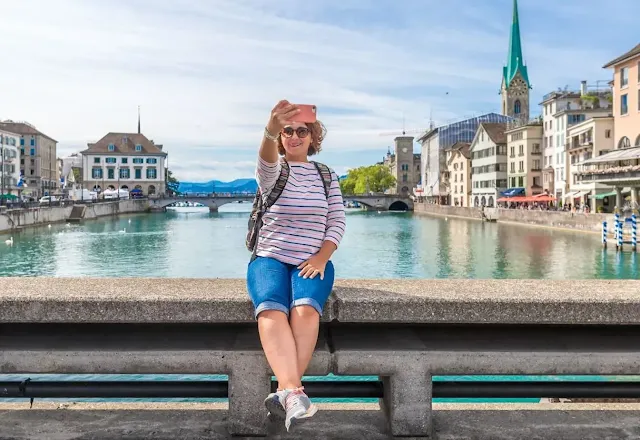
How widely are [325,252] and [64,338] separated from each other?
5.29ft

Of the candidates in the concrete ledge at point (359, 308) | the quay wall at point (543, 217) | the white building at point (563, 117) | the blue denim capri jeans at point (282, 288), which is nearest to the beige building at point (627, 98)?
the quay wall at point (543, 217)

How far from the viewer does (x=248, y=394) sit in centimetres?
410

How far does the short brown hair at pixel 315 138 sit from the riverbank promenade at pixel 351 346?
1.07 meters

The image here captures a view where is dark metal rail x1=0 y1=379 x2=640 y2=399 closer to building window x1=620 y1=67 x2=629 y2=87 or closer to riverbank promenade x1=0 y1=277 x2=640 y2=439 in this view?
riverbank promenade x1=0 y1=277 x2=640 y2=439

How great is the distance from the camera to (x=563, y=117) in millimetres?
94250

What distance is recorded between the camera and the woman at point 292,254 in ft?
12.7

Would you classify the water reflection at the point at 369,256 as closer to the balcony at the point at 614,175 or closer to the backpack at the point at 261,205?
the balcony at the point at 614,175

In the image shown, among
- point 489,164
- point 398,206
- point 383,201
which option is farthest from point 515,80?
point 489,164

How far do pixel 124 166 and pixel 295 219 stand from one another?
6572 inches

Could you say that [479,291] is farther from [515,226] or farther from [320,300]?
[515,226]

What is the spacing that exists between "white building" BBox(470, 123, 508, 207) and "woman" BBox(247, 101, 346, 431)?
111869 millimetres

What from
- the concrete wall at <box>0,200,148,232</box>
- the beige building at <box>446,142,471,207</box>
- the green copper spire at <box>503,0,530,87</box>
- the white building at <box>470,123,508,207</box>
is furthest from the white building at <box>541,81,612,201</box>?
the green copper spire at <box>503,0,530,87</box>

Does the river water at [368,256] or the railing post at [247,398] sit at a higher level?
the railing post at [247,398]

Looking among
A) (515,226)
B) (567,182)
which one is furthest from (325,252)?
(567,182)
